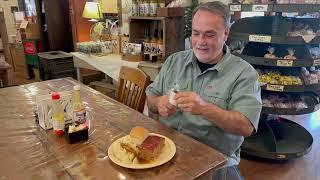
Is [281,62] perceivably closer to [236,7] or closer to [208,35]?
[236,7]

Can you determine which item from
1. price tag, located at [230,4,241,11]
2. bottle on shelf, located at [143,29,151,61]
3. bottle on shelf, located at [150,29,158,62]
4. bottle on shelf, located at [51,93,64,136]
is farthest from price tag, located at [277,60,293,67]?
bottle on shelf, located at [51,93,64,136]

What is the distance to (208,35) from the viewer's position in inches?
55.3

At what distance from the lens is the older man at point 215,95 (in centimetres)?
125

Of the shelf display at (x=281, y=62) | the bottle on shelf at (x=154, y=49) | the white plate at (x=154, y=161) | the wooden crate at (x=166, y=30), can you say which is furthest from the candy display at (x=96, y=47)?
the white plate at (x=154, y=161)

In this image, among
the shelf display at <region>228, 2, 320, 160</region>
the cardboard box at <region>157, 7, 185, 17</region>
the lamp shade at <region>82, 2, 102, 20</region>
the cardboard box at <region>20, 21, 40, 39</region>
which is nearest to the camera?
the shelf display at <region>228, 2, 320, 160</region>

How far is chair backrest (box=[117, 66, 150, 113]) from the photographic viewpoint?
1.72 meters

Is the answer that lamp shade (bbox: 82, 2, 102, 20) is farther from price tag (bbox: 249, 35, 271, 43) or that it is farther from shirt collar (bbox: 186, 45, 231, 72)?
shirt collar (bbox: 186, 45, 231, 72)

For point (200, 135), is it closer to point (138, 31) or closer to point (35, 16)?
point (138, 31)

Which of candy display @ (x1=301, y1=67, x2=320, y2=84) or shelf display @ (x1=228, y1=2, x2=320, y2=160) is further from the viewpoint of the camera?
candy display @ (x1=301, y1=67, x2=320, y2=84)

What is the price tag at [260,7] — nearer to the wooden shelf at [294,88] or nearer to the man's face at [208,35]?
the wooden shelf at [294,88]

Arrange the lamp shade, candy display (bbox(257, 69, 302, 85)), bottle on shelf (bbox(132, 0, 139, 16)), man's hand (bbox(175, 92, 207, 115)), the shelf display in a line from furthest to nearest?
the lamp shade < bottle on shelf (bbox(132, 0, 139, 16)) < candy display (bbox(257, 69, 302, 85)) < the shelf display < man's hand (bbox(175, 92, 207, 115))

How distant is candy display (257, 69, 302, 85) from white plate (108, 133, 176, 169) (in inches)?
54.9

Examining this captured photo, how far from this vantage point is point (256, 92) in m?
1.34

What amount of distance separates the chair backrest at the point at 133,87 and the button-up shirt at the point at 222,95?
0.83 ft
